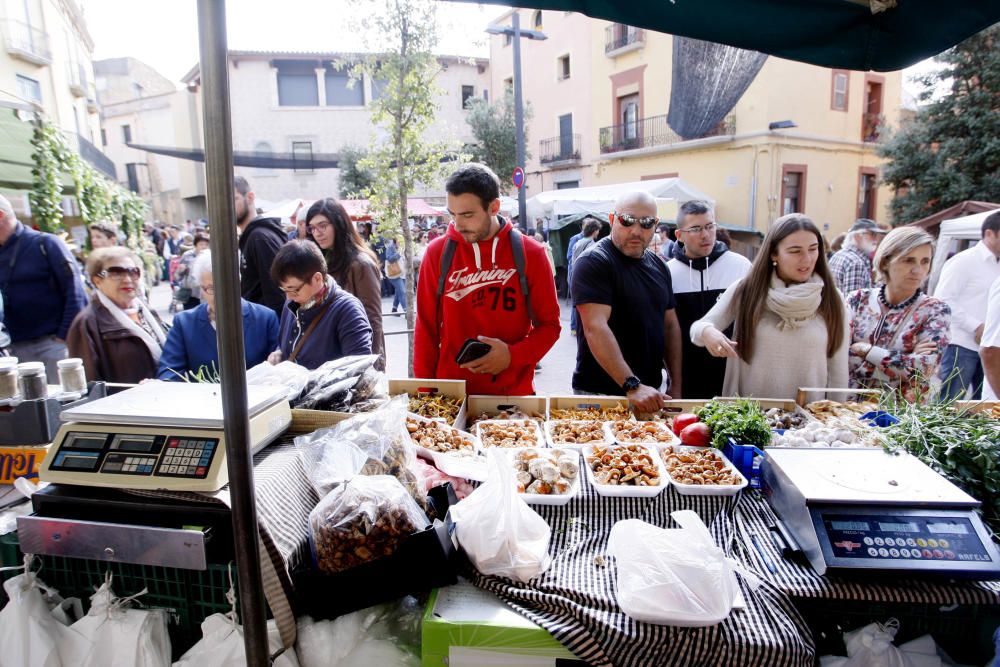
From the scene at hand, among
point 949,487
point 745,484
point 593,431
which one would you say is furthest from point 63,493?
point 949,487

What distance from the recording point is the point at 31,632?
145 centimetres

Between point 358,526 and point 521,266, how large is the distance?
70.3 inches

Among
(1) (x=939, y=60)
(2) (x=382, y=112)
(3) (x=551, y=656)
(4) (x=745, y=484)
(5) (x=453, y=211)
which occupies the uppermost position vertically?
(1) (x=939, y=60)

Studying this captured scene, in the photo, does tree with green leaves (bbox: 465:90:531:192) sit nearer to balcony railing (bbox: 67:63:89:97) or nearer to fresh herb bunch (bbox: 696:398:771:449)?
balcony railing (bbox: 67:63:89:97)

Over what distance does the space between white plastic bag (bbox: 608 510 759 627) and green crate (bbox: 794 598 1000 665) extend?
0.24 m

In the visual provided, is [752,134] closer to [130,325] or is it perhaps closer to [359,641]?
[130,325]

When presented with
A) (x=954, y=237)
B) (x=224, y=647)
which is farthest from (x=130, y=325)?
(x=954, y=237)

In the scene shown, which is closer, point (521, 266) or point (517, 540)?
point (517, 540)

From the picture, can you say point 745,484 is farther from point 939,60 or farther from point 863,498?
point 939,60

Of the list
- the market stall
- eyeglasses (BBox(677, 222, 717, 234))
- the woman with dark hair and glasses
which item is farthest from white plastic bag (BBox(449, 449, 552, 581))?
the woman with dark hair and glasses

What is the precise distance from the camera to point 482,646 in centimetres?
138

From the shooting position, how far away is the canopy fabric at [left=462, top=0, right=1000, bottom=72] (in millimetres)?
1789

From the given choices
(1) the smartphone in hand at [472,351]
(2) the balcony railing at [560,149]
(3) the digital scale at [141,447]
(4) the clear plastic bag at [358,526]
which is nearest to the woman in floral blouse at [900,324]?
(1) the smartphone in hand at [472,351]

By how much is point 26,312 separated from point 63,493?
3.51 metres
